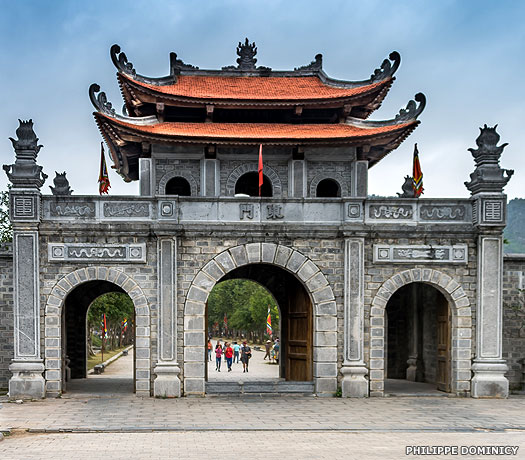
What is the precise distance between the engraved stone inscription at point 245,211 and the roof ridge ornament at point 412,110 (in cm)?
589

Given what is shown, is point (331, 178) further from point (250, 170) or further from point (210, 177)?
point (210, 177)

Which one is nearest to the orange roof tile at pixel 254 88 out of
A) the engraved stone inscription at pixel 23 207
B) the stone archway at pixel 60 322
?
the engraved stone inscription at pixel 23 207

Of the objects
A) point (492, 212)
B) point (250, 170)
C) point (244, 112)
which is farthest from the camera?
point (244, 112)

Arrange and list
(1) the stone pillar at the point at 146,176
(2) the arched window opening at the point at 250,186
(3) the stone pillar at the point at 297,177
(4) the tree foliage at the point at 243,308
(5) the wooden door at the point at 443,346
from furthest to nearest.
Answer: (4) the tree foliage at the point at 243,308, (2) the arched window opening at the point at 250,186, (3) the stone pillar at the point at 297,177, (1) the stone pillar at the point at 146,176, (5) the wooden door at the point at 443,346

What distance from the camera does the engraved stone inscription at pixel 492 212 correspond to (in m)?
17.4

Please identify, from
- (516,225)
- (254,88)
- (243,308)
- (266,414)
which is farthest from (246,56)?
(516,225)

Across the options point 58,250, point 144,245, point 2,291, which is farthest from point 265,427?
point 2,291

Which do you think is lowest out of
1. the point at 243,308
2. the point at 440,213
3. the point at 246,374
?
the point at 246,374

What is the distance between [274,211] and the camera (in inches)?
687

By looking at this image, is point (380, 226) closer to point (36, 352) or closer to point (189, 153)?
point (189, 153)

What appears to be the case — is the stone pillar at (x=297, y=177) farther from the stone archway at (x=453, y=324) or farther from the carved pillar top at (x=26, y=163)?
the carved pillar top at (x=26, y=163)

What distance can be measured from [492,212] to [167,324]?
30.2 ft

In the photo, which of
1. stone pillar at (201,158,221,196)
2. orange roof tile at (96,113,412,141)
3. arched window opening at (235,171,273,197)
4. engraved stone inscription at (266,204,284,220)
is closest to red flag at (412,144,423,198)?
orange roof tile at (96,113,412,141)

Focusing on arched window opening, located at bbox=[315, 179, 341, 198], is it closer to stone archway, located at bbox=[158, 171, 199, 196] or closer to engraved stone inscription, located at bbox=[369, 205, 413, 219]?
engraved stone inscription, located at bbox=[369, 205, 413, 219]
